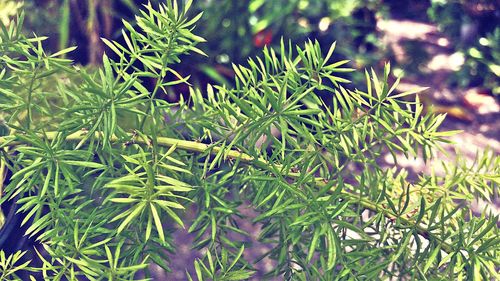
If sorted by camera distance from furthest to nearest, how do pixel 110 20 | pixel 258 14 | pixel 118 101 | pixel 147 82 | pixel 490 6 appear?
pixel 490 6, pixel 258 14, pixel 147 82, pixel 110 20, pixel 118 101

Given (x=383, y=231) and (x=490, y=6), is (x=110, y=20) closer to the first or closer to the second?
(x=383, y=231)

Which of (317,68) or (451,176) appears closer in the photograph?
(317,68)

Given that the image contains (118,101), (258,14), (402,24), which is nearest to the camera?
(118,101)

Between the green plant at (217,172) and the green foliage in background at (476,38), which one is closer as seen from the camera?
the green plant at (217,172)

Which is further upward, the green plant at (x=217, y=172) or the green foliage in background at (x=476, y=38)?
the green foliage in background at (x=476, y=38)

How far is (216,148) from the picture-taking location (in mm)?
632

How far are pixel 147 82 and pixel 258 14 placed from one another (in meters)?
0.55

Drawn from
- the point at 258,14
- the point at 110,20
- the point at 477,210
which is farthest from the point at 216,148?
the point at 258,14

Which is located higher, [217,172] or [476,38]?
[476,38]

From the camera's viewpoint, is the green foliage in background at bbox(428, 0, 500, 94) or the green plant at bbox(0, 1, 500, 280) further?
the green foliage in background at bbox(428, 0, 500, 94)

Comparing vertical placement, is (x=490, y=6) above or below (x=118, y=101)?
above

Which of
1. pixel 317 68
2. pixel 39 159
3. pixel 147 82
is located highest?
pixel 317 68

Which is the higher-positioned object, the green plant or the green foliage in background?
the green foliage in background

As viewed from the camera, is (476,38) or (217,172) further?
(476,38)
